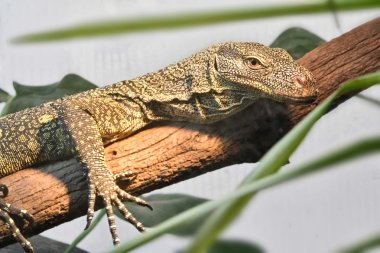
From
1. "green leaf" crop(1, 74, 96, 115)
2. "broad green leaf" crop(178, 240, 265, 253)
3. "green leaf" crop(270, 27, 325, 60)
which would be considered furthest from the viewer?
"green leaf" crop(1, 74, 96, 115)

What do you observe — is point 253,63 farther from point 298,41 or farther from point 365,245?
point 365,245

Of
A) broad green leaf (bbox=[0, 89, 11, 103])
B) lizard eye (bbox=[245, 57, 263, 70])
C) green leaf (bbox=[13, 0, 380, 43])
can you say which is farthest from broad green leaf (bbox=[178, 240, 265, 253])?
broad green leaf (bbox=[0, 89, 11, 103])

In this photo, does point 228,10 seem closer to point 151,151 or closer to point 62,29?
point 62,29

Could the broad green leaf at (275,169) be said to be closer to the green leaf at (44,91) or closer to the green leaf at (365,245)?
the green leaf at (365,245)

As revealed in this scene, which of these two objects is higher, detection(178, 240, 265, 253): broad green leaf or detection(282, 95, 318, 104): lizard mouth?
detection(282, 95, 318, 104): lizard mouth

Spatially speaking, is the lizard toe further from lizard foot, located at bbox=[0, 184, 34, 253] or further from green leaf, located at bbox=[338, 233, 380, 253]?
green leaf, located at bbox=[338, 233, 380, 253]

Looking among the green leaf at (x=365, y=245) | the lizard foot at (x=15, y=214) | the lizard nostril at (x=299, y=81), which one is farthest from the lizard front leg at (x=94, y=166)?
the green leaf at (x=365, y=245)
